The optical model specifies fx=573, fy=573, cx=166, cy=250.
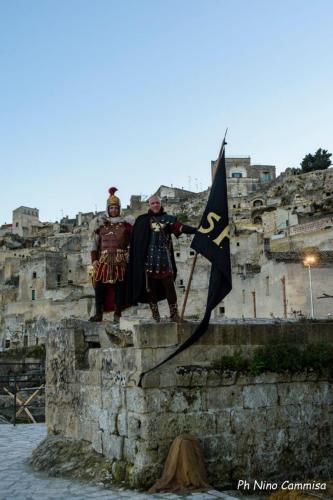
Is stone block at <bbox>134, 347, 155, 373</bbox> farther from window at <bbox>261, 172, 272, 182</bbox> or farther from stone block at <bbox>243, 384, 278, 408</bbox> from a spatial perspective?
window at <bbox>261, 172, 272, 182</bbox>

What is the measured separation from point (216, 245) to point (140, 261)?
1.10m

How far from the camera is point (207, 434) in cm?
714

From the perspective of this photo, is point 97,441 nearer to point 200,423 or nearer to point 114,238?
point 200,423

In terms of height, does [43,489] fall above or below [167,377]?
below

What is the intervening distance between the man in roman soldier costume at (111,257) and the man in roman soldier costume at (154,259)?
852mm

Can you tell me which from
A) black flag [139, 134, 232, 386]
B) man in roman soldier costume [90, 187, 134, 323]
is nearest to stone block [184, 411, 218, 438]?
black flag [139, 134, 232, 386]

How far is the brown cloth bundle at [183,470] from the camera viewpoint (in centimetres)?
653

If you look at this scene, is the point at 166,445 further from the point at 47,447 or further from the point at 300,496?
the point at 47,447

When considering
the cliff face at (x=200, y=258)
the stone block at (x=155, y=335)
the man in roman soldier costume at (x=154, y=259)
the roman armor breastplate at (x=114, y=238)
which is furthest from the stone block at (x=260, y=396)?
the cliff face at (x=200, y=258)

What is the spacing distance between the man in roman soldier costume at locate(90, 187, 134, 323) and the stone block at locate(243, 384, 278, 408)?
100 inches

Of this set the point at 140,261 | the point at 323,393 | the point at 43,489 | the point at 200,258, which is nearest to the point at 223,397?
the point at 323,393

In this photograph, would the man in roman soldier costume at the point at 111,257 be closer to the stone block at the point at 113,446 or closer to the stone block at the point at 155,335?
the stone block at the point at 155,335

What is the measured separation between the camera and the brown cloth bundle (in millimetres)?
→ 6527

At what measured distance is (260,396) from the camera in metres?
7.57
